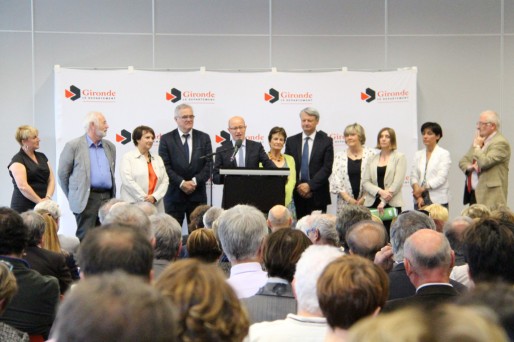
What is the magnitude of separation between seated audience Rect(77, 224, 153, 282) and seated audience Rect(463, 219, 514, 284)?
1.45m

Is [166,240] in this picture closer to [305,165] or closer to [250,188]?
[250,188]

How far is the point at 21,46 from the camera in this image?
984cm

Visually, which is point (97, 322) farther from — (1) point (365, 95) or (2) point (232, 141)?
(1) point (365, 95)

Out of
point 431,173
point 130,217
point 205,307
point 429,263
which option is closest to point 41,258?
point 130,217

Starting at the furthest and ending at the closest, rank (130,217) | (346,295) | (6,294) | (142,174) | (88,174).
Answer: (142,174) → (88,174) → (130,217) → (6,294) → (346,295)

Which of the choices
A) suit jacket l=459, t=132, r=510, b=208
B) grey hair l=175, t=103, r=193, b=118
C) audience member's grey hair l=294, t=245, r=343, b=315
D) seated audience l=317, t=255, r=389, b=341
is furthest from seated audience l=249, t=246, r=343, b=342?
suit jacket l=459, t=132, r=510, b=208

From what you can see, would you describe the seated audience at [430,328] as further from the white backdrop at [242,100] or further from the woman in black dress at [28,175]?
the white backdrop at [242,100]

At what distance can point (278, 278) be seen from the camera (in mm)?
3303

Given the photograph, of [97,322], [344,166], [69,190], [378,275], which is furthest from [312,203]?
[97,322]

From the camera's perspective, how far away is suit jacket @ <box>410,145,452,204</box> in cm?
868

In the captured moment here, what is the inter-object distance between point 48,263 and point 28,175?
161 inches

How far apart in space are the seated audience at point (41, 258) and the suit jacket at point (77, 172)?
359 cm

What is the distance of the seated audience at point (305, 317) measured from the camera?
100 inches

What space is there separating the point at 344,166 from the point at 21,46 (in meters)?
4.39
